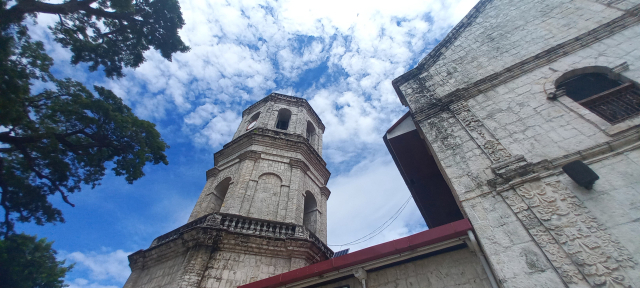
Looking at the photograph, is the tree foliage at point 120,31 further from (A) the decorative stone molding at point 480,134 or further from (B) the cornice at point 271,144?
(A) the decorative stone molding at point 480,134

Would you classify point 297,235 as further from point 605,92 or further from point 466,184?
point 605,92

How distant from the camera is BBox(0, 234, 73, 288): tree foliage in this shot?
13.5 metres

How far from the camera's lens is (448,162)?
5.76m

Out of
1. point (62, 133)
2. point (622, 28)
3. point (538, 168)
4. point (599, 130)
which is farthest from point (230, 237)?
point (622, 28)

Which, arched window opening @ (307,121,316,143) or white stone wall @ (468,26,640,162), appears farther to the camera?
arched window opening @ (307,121,316,143)

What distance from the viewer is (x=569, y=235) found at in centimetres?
388

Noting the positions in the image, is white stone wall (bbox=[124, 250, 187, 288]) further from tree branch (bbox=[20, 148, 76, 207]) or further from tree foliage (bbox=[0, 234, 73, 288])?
tree foliage (bbox=[0, 234, 73, 288])

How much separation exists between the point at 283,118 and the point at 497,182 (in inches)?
498

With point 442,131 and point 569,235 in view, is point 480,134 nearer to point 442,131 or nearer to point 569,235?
point 442,131

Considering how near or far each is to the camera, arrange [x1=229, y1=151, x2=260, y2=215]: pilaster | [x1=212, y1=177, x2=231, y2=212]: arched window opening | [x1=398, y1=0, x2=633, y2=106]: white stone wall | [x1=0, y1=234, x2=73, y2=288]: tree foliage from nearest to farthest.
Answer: [x1=398, y1=0, x2=633, y2=106]: white stone wall, [x1=229, y1=151, x2=260, y2=215]: pilaster, [x1=212, y1=177, x2=231, y2=212]: arched window opening, [x1=0, y1=234, x2=73, y2=288]: tree foliage

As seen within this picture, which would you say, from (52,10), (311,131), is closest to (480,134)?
(311,131)

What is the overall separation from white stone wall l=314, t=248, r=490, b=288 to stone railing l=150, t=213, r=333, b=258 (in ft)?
14.0

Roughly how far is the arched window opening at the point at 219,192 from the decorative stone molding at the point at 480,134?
9.07 m

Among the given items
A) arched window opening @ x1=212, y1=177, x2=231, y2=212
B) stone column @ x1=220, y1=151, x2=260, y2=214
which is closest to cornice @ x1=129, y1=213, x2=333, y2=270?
stone column @ x1=220, y1=151, x2=260, y2=214
